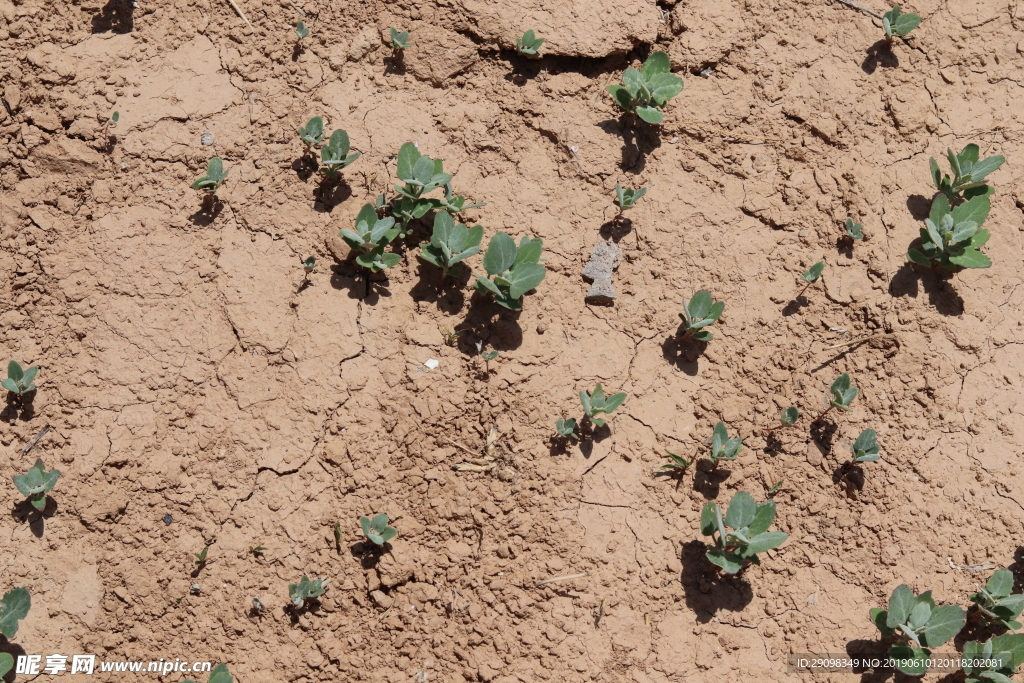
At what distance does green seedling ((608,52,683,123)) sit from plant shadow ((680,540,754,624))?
6.65ft

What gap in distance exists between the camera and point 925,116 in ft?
11.9

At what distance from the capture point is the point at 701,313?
320 cm

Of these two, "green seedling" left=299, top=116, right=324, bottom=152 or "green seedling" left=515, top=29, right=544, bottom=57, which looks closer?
"green seedling" left=299, top=116, right=324, bottom=152

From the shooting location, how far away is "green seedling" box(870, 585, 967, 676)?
277cm

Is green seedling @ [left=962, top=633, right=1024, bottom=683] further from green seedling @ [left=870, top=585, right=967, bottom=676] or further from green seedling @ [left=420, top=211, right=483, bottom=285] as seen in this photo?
green seedling @ [left=420, top=211, right=483, bottom=285]

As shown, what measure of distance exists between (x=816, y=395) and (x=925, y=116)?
1645 mm

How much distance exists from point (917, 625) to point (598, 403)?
1.52m

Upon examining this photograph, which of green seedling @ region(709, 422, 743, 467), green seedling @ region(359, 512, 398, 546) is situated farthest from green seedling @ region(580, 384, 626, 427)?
green seedling @ region(359, 512, 398, 546)

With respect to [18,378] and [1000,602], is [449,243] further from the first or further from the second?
[1000,602]

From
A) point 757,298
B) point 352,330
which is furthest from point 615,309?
point 352,330

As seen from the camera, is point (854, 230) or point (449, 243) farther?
point (854, 230)

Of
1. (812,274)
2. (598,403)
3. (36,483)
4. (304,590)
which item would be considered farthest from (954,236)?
(36,483)

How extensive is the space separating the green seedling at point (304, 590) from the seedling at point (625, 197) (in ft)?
6.94

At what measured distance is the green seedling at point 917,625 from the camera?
277 cm
